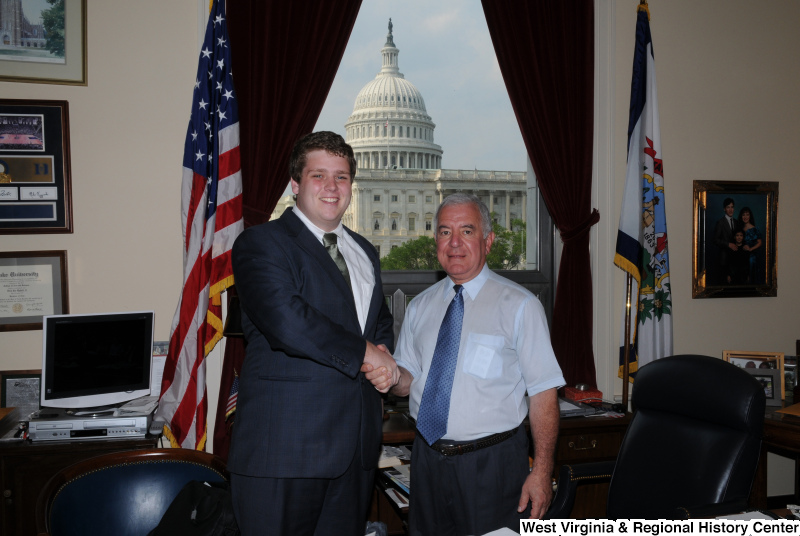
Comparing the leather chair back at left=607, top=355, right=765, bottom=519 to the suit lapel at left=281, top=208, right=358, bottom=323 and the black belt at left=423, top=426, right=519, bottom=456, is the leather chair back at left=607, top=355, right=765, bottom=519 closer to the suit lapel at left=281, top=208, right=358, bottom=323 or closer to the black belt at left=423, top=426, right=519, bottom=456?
the black belt at left=423, top=426, right=519, bottom=456

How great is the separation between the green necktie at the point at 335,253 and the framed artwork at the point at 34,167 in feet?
5.79

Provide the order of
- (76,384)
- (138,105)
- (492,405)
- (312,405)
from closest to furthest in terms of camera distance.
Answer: (312,405) → (492,405) → (76,384) → (138,105)

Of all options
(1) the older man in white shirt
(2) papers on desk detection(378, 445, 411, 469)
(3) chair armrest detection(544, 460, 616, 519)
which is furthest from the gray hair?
(2) papers on desk detection(378, 445, 411, 469)

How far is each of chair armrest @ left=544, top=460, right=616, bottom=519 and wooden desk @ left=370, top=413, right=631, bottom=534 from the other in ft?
2.21

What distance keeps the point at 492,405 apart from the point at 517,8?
2.57m

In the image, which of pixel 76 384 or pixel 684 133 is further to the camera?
pixel 684 133

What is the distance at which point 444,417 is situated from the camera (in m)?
1.99

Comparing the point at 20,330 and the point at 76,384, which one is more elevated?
the point at 20,330

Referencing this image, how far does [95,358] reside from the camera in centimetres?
290

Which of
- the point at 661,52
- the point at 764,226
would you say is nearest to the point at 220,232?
the point at 661,52

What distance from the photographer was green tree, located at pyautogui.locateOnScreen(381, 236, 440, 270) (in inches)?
147

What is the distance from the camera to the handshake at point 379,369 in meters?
1.87

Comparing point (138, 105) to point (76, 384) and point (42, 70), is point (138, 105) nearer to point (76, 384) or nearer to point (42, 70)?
point (42, 70)

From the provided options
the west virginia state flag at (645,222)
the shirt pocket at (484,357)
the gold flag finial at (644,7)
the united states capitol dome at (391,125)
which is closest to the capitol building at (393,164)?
the united states capitol dome at (391,125)
